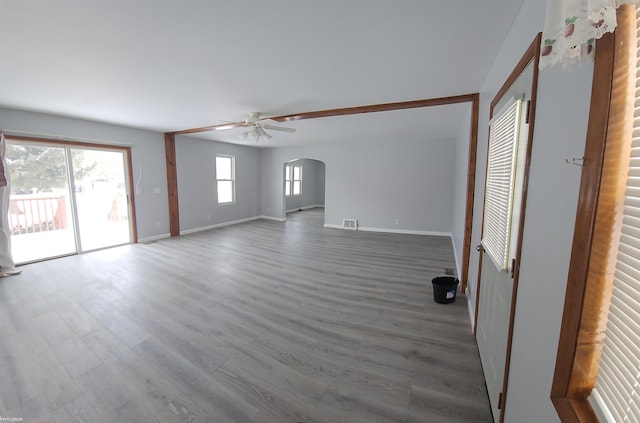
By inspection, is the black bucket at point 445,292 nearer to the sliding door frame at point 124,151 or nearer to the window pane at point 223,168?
the sliding door frame at point 124,151

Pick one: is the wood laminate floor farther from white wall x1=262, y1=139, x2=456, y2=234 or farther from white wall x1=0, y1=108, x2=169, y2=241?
white wall x1=262, y1=139, x2=456, y2=234

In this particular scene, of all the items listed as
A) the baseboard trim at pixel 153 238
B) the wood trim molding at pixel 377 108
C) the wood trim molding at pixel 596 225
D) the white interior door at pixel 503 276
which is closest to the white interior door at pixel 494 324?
the white interior door at pixel 503 276

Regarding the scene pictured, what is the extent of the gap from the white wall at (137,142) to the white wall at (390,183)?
383cm

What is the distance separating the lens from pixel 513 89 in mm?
1477

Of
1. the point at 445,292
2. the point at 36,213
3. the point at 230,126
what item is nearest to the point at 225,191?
the point at 230,126

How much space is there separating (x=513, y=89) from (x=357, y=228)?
583 centimetres

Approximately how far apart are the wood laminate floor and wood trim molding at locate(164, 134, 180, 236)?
2.06 meters

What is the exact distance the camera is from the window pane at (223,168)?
7.22m

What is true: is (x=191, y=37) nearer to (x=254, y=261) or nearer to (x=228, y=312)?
(x=228, y=312)

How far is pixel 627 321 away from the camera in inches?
21.9

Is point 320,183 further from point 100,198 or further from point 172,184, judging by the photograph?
point 100,198

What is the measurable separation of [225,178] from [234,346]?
609 cm

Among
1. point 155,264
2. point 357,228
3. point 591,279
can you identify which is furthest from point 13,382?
point 357,228

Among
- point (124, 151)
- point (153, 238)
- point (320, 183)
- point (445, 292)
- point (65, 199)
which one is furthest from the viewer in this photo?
point (320, 183)
